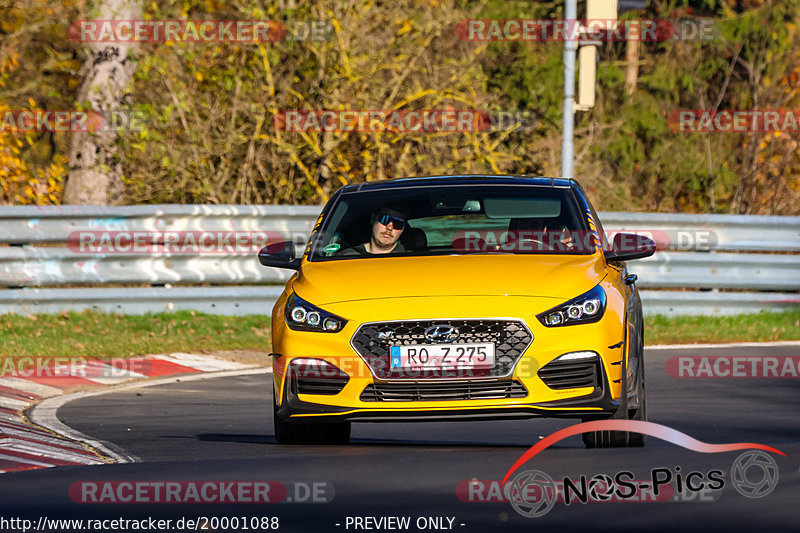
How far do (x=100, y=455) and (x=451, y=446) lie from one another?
1920 mm

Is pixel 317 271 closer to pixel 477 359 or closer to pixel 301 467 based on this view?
pixel 477 359

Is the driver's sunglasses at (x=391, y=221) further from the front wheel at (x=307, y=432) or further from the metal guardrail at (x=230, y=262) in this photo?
the metal guardrail at (x=230, y=262)

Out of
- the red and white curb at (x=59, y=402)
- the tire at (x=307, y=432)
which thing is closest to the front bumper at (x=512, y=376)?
the tire at (x=307, y=432)

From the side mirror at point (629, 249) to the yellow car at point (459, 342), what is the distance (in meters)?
0.02

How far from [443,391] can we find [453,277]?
64cm

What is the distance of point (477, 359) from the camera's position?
7684 mm

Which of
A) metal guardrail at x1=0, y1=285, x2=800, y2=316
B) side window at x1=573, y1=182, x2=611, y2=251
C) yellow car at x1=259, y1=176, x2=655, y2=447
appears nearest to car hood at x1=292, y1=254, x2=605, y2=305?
yellow car at x1=259, y1=176, x2=655, y2=447

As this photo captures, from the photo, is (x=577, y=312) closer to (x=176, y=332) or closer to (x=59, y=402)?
(x=59, y=402)

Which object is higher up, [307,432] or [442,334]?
[442,334]

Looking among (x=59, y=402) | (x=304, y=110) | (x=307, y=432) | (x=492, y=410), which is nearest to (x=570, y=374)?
(x=492, y=410)

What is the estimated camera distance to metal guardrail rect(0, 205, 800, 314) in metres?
15.5

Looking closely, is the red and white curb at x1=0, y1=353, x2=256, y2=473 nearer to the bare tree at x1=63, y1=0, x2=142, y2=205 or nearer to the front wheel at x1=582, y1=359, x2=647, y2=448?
the front wheel at x1=582, y1=359, x2=647, y2=448

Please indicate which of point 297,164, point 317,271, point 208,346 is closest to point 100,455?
point 317,271

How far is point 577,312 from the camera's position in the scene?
25.6ft
